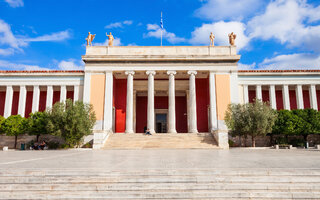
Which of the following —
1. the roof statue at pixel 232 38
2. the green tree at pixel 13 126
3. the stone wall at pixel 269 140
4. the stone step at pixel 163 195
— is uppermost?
the roof statue at pixel 232 38

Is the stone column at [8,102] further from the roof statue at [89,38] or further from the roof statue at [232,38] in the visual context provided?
the roof statue at [232,38]

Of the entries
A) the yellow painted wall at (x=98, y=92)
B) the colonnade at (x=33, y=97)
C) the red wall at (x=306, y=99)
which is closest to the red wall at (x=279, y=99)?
the red wall at (x=306, y=99)

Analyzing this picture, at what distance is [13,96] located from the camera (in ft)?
102

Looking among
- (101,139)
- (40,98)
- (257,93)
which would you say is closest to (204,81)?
(257,93)

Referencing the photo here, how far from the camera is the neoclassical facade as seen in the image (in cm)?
2769

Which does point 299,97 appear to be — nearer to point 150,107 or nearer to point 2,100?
point 150,107

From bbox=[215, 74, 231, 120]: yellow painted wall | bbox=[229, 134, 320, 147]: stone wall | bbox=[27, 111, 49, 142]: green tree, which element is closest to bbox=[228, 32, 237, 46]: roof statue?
bbox=[215, 74, 231, 120]: yellow painted wall

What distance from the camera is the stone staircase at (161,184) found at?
5.89m

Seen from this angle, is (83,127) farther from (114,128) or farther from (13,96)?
(13,96)

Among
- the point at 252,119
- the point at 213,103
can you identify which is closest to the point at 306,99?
the point at 213,103

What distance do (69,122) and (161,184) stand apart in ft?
54.3

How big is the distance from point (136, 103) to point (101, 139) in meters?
11.6

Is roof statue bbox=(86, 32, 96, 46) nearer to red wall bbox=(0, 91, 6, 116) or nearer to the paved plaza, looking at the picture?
red wall bbox=(0, 91, 6, 116)

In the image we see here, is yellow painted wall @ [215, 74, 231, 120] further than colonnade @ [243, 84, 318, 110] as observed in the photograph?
No
